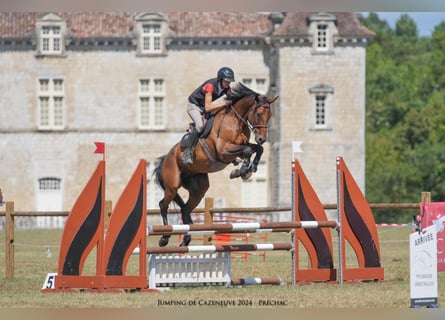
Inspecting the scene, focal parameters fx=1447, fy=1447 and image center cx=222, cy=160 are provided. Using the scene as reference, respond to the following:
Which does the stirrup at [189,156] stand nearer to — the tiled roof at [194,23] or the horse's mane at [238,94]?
the horse's mane at [238,94]

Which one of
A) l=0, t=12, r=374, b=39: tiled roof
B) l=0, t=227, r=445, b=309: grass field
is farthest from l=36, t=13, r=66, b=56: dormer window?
l=0, t=227, r=445, b=309: grass field

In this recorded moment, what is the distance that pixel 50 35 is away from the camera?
47.8 metres

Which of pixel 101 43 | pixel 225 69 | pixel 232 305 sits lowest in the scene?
pixel 232 305

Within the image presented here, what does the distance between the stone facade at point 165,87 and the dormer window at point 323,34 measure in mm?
65

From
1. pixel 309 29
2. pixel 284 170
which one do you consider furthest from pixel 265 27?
pixel 284 170

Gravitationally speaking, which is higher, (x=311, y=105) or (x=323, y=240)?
(x=311, y=105)

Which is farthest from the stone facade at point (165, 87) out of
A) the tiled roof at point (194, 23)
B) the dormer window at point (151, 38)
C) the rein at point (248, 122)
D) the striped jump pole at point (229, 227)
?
the striped jump pole at point (229, 227)

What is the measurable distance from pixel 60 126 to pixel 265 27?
7655 mm

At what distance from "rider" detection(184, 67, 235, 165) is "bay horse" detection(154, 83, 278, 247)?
8 cm

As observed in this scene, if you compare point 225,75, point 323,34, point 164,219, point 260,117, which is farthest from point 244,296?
point 323,34

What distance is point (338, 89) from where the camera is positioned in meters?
47.4

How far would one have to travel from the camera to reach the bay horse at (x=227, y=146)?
14.8 metres

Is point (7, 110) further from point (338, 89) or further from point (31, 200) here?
point (338, 89)

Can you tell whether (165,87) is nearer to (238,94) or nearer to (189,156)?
(189,156)
